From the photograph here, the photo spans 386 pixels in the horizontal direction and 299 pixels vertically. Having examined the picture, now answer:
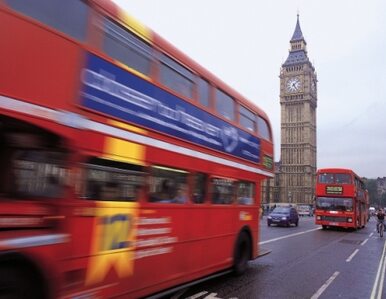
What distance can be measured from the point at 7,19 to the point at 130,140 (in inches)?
91.3

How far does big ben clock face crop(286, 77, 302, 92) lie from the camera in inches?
5271

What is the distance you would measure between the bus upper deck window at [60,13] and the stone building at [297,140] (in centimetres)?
12646

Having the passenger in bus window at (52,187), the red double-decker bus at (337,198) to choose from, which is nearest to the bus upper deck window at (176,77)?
the passenger in bus window at (52,187)

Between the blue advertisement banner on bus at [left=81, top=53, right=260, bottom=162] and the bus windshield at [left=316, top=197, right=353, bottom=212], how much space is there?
71.7ft

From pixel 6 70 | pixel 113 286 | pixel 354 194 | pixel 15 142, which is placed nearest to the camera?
pixel 6 70

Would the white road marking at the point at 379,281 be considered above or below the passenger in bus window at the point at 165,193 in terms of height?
below

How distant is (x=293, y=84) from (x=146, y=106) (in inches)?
5268

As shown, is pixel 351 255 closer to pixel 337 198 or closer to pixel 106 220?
pixel 106 220

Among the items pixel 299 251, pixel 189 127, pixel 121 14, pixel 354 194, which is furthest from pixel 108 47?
pixel 354 194

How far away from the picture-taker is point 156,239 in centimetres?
682

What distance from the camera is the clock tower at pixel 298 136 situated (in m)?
130

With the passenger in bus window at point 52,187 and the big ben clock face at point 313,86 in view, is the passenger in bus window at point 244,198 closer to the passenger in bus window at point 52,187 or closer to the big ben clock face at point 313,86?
the passenger in bus window at point 52,187

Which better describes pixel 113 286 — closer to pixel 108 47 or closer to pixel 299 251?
pixel 108 47

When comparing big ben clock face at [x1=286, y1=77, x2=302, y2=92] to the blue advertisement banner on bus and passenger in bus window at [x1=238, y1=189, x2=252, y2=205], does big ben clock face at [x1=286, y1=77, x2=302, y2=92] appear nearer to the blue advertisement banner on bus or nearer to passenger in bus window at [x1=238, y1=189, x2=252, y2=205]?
passenger in bus window at [x1=238, y1=189, x2=252, y2=205]
